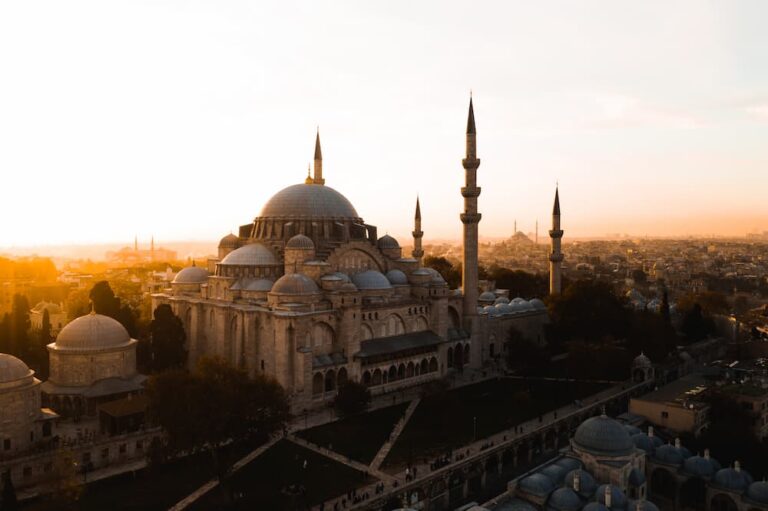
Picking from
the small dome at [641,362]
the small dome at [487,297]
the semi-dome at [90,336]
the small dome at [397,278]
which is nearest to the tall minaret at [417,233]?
the small dome at [487,297]

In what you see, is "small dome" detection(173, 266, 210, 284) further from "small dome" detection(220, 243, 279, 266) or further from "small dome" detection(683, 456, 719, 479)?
"small dome" detection(683, 456, 719, 479)

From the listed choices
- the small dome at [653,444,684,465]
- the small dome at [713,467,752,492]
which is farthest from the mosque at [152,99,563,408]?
the small dome at [713,467,752,492]

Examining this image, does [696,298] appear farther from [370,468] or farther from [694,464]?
[370,468]

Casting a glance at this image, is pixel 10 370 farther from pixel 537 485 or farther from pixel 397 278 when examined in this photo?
pixel 397 278

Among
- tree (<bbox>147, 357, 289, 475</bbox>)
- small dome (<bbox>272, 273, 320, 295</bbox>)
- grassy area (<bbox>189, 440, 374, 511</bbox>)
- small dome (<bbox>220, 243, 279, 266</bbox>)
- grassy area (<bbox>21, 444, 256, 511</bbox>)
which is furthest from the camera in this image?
small dome (<bbox>220, 243, 279, 266</bbox>)

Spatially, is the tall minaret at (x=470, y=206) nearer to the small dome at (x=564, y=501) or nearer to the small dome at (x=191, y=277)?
the small dome at (x=191, y=277)

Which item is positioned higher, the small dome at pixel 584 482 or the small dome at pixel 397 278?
the small dome at pixel 397 278
